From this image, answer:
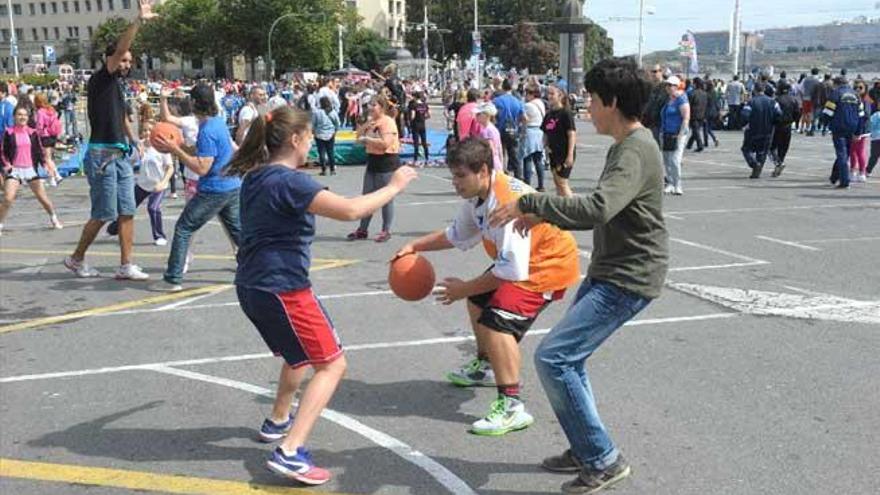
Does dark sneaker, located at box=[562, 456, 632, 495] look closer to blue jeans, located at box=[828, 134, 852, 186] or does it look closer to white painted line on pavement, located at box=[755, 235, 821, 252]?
white painted line on pavement, located at box=[755, 235, 821, 252]

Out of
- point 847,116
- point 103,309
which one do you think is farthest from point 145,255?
point 847,116

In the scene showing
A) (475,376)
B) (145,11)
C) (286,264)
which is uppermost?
(145,11)

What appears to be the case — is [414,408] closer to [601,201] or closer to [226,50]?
[601,201]

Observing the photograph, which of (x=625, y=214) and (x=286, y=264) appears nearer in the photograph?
(x=625, y=214)

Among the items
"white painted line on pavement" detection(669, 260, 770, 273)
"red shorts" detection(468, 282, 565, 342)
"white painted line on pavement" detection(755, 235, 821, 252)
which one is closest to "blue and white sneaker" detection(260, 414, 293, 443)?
"red shorts" detection(468, 282, 565, 342)

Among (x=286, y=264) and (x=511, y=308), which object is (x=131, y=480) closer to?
(x=286, y=264)

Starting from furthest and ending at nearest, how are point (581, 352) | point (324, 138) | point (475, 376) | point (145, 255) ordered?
point (324, 138), point (145, 255), point (475, 376), point (581, 352)

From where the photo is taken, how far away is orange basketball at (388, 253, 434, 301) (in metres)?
4.47

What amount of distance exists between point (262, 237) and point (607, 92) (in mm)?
1625

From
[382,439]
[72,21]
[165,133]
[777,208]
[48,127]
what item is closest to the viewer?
[382,439]

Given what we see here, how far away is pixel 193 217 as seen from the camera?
756 cm

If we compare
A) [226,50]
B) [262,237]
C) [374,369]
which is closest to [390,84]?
[374,369]

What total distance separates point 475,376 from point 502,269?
1.19m

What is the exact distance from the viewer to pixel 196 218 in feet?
24.8
